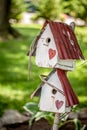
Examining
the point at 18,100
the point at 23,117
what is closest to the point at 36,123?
the point at 23,117

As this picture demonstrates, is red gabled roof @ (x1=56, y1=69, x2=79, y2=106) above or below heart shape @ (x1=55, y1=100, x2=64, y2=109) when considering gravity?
above

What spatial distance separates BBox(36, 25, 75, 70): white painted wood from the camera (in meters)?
4.05

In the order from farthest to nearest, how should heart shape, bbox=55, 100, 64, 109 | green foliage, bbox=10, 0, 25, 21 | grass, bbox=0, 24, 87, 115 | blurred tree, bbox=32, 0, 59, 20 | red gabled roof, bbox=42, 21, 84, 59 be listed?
green foliage, bbox=10, 0, 25, 21, blurred tree, bbox=32, 0, 59, 20, grass, bbox=0, 24, 87, 115, heart shape, bbox=55, 100, 64, 109, red gabled roof, bbox=42, 21, 84, 59

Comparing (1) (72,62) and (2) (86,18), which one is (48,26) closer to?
(1) (72,62)

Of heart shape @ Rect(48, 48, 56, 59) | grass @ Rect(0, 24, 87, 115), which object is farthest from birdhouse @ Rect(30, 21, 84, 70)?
grass @ Rect(0, 24, 87, 115)

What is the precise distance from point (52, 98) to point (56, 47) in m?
0.49

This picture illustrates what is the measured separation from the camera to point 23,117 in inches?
238

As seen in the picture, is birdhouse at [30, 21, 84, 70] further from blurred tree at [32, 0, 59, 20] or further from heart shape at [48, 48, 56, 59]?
blurred tree at [32, 0, 59, 20]

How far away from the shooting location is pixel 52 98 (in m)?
4.20

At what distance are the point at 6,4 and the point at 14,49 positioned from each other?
9.08 ft

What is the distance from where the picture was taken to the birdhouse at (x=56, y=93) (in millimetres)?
4102

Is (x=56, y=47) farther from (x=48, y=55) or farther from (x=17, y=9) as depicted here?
(x=17, y=9)

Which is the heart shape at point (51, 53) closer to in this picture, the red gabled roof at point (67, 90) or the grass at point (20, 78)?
the red gabled roof at point (67, 90)

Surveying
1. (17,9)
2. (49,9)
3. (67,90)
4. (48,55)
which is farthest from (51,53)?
(17,9)
